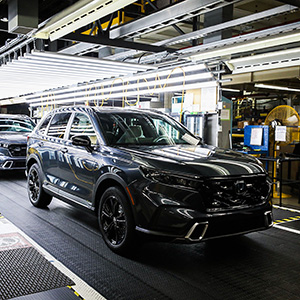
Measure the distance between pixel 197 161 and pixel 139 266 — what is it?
4.21ft

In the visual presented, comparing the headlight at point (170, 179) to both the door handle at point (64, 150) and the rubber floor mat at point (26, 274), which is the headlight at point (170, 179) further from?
the door handle at point (64, 150)

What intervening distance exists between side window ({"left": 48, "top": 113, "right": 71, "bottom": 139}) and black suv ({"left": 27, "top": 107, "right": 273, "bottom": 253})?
0.31ft

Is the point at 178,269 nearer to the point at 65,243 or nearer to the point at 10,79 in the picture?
the point at 65,243

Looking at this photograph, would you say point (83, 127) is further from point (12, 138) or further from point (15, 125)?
point (15, 125)

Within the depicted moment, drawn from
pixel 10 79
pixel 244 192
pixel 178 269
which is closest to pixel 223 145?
pixel 244 192

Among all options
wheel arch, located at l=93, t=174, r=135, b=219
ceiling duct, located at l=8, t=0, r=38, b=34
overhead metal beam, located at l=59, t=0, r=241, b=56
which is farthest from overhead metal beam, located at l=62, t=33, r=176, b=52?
wheel arch, located at l=93, t=174, r=135, b=219

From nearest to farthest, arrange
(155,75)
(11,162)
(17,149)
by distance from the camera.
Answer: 1. (155,75)
2. (11,162)
3. (17,149)

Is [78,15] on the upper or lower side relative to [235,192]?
upper

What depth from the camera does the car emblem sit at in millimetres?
4086

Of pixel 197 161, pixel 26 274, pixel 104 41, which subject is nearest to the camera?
pixel 26 274

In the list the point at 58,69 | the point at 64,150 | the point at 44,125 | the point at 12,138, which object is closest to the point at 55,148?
the point at 64,150

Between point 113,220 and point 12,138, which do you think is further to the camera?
point 12,138

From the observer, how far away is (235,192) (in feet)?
13.4

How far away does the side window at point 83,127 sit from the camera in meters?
5.09
